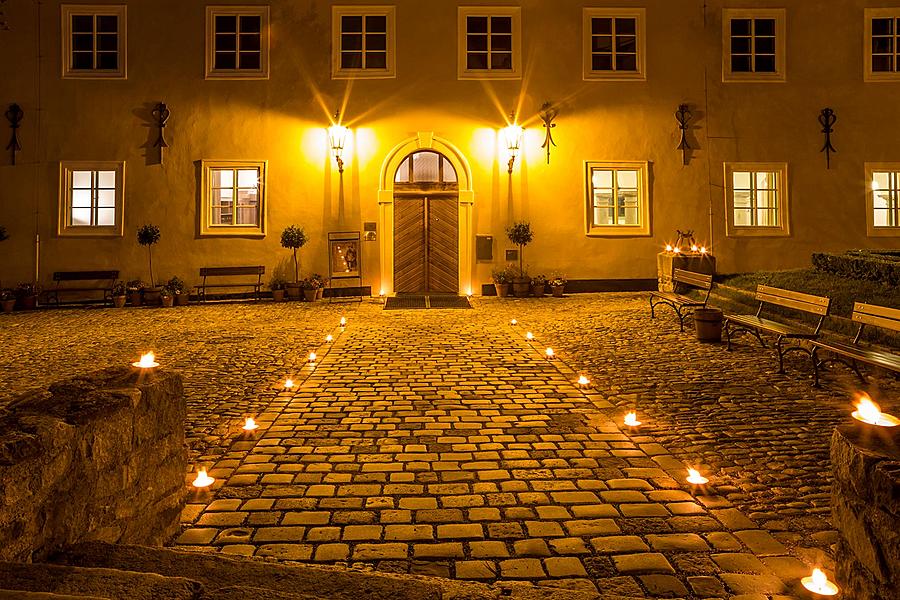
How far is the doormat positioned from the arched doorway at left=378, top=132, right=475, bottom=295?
2.75ft

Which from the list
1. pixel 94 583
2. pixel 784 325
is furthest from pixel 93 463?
pixel 784 325

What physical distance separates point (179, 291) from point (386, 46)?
7.52m

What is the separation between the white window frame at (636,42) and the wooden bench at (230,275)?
9.23 metres

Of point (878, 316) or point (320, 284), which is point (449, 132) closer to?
point (320, 284)

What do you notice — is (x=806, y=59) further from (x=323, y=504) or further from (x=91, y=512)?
(x=91, y=512)

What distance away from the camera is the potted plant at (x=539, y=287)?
15477mm

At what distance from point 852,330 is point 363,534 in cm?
779

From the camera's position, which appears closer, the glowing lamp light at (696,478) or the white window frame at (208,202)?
the glowing lamp light at (696,478)

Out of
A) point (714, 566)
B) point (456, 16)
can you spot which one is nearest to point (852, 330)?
point (714, 566)

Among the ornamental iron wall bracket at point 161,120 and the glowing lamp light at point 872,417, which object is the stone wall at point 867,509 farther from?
the ornamental iron wall bracket at point 161,120

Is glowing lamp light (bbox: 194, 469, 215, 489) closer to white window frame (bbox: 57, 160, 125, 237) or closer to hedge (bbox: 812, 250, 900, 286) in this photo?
hedge (bbox: 812, 250, 900, 286)

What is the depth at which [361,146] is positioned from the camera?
51.4 feet

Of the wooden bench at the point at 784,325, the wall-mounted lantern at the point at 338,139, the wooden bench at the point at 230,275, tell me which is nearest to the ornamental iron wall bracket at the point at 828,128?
the wooden bench at the point at 784,325

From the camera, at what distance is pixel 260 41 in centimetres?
1574
